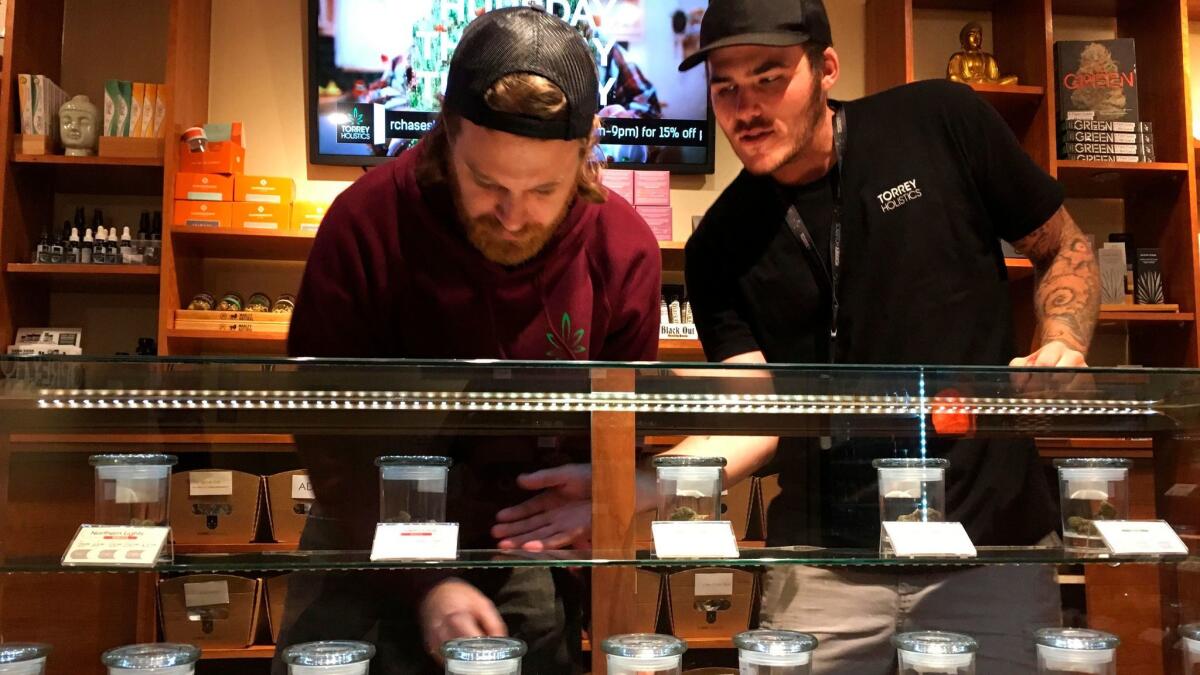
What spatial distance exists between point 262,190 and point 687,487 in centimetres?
294

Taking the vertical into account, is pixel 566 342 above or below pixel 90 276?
below

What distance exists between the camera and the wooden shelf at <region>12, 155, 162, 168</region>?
365cm

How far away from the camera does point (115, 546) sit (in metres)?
1.05

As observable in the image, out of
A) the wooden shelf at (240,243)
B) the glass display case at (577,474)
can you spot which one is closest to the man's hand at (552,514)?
the glass display case at (577,474)

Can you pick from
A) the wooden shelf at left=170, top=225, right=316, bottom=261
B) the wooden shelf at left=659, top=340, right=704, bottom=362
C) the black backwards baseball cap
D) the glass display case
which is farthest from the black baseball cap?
the wooden shelf at left=170, top=225, right=316, bottom=261

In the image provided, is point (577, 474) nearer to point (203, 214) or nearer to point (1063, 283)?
point (1063, 283)

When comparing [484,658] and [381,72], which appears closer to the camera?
[484,658]

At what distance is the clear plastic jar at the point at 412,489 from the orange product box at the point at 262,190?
2793 mm

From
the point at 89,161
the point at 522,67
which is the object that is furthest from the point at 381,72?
the point at 522,67

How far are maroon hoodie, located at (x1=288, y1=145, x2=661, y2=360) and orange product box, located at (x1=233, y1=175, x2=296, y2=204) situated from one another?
7.20 feet

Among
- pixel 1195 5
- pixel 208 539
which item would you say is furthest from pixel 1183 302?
pixel 208 539

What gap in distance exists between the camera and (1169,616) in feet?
3.92

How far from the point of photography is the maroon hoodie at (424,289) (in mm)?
1565

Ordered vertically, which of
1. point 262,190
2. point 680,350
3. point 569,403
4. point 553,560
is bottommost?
point 553,560
